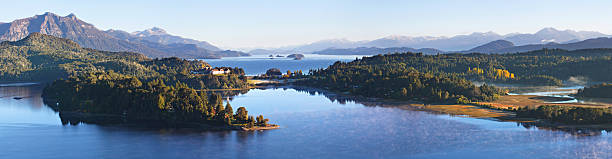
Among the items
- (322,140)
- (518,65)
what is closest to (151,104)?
(322,140)

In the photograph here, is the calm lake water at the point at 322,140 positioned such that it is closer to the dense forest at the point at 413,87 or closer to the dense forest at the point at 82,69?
the dense forest at the point at 413,87

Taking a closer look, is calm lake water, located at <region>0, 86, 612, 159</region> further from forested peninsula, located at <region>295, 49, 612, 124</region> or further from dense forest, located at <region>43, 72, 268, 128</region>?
forested peninsula, located at <region>295, 49, 612, 124</region>

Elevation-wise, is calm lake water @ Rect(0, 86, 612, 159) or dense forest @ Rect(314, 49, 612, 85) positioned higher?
dense forest @ Rect(314, 49, 612, 85)

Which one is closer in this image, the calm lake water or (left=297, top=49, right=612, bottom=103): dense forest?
the calm lake water

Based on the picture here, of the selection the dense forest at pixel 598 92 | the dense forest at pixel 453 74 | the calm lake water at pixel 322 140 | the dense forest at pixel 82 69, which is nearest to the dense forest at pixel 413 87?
the dense forest at pixel 453 74

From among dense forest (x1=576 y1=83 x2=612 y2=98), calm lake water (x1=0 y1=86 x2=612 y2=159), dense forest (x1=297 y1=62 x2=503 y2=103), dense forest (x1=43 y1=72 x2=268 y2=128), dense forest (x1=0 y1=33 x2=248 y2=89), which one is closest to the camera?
calm lake water (x1=0 y1=86 x2=612 y2=159)

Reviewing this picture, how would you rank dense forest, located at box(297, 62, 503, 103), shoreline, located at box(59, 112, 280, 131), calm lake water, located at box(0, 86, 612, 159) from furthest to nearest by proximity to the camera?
dense forest, located at box(297, 62, 503, 103) → shoreline, located at box(59, 112, 280, 131) → calm lake water, located at box(0, 86, 612, 159)

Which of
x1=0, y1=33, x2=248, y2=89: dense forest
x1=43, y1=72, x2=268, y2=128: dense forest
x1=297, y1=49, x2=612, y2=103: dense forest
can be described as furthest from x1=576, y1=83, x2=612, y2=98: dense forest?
x1=0, y1=33, x2=248, y2=89: dense forest
